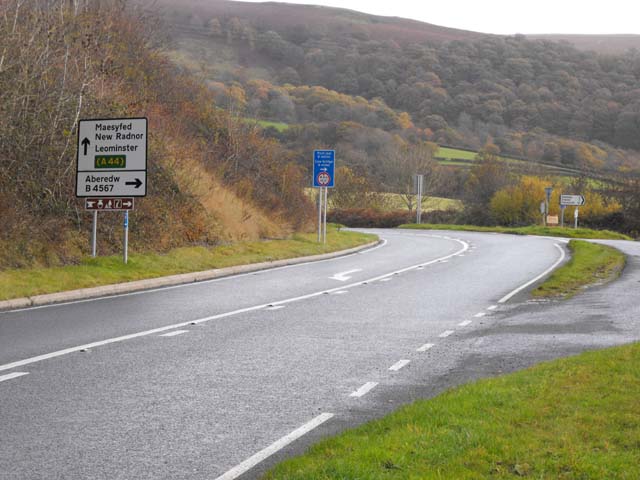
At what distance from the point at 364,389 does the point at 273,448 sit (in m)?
2.30

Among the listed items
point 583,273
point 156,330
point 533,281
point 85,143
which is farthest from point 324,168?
point 156,330

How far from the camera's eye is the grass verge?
1894 centimetres

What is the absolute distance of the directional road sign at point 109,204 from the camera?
20.4 m

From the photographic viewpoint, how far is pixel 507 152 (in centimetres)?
9569

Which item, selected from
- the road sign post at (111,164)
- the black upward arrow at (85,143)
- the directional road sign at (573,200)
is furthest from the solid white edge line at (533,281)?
the directional road sign at (573,200)

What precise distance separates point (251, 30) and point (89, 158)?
71.0 meters

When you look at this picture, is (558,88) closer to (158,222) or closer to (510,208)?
(510,208)

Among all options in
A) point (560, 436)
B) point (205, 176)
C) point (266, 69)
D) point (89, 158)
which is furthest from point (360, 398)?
point (266, 69)

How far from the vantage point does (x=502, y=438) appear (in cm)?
596

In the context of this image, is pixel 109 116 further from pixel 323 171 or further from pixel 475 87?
pixel 475 87

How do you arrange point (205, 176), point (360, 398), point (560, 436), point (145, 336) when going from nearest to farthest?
point (560, 436), point (360, 398), point (145, 336), point (205, 176)

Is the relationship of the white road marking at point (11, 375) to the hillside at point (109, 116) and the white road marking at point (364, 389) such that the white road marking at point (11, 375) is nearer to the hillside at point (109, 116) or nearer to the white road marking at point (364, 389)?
the white road marking at point (364, 389)

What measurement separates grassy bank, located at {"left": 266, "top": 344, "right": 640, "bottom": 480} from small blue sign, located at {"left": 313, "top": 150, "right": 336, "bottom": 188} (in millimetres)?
26311

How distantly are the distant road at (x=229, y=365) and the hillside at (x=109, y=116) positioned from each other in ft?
14.6
